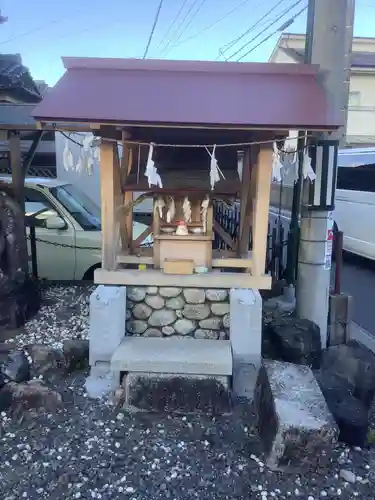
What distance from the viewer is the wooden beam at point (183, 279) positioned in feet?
14.2

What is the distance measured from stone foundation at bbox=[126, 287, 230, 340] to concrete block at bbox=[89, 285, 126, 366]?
245 mm

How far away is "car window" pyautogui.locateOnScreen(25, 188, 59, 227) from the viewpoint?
23.5 feet

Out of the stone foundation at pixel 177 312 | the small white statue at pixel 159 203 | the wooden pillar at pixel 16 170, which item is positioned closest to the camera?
the stone foundation at pixel 177 312

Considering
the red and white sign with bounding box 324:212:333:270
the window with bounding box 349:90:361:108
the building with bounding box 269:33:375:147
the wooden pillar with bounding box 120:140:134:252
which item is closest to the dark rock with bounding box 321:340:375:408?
the red and white sign with bounding box 324:212:333:270

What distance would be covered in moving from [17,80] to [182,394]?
10.6 meters

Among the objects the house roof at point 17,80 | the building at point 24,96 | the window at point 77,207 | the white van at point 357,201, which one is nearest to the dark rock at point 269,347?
the window at point 77,207

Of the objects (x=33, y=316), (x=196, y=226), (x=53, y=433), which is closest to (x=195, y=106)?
(x=196, y=226)

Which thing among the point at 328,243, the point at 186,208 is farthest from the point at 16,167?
the point at 328,243

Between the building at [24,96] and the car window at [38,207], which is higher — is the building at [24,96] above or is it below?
above

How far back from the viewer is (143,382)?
3.78 meters

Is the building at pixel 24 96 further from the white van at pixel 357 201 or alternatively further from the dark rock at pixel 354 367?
the dark rock at pixel 354 367

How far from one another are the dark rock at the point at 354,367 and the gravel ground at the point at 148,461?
752mm

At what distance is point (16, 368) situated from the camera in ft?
13.6

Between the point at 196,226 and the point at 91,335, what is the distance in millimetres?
1531
